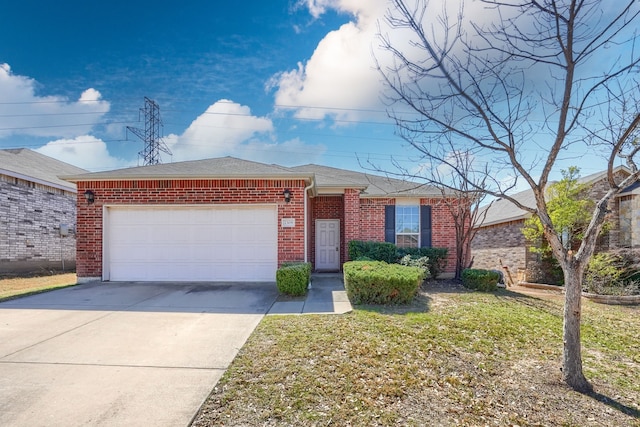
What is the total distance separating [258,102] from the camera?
15664 millimetres

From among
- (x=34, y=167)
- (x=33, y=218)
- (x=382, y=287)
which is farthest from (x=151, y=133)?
(x=382, y=287)

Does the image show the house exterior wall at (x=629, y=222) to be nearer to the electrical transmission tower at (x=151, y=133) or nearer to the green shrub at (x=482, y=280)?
the green shrub at (x=482, y=280)

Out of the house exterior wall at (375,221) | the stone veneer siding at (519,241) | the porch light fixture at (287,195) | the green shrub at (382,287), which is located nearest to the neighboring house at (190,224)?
the porch light fixture at (287,195)

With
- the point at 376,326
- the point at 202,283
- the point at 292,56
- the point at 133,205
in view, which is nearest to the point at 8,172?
the point at 133,205

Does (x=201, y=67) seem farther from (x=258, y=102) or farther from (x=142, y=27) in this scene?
(x=258, y=102)

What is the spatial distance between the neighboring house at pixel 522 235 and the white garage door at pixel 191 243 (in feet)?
21.8

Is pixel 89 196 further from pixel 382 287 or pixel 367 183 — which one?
pixel 367 183

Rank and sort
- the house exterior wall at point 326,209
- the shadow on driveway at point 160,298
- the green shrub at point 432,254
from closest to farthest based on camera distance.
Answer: the shadow on driveway at point 160,298
the green shrub at point 432,254
the house exterior wall at point 326,209

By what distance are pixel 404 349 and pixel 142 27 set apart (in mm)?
11893

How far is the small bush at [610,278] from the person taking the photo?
28.6ft

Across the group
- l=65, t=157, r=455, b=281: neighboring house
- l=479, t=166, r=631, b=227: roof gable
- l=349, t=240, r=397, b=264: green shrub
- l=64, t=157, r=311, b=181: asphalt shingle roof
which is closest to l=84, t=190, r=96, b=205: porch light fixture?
l=65, t=157, r=455, b=281: neighboring house

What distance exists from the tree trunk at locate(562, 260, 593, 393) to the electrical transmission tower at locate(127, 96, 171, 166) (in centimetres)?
2719

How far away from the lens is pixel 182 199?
9.27 meters

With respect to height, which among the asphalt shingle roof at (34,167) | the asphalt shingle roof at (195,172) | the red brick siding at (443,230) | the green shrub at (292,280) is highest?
the asphalt shingle roof at (34,167)
